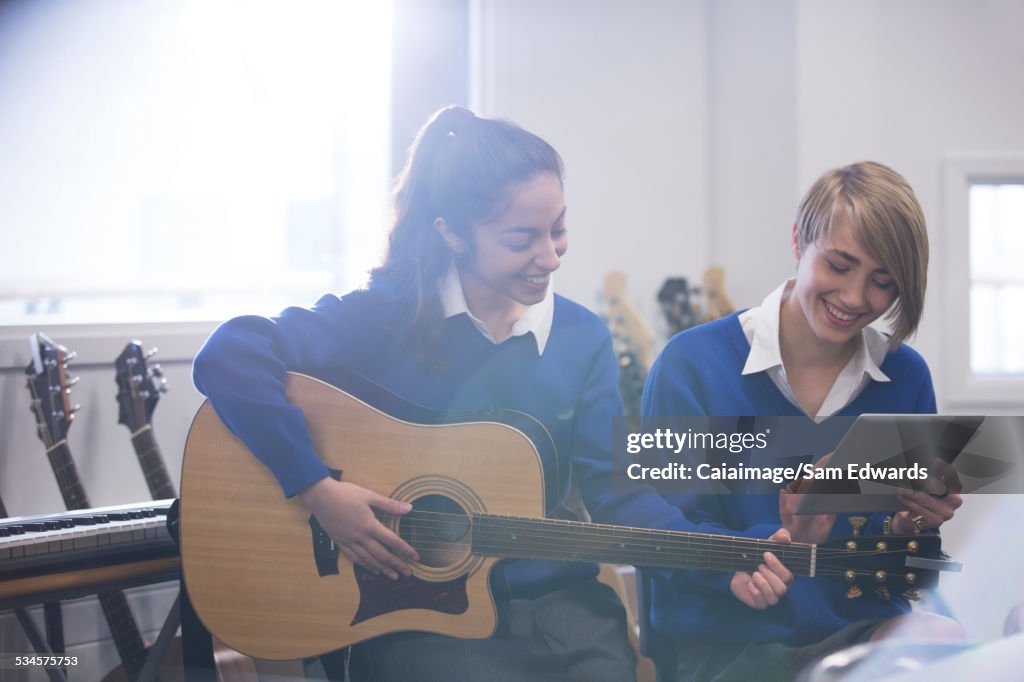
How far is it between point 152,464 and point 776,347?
1.19m

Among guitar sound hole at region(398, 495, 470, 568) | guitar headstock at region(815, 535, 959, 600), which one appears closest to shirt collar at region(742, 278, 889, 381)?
guitar headstock at region(815, 535, 959, 600)

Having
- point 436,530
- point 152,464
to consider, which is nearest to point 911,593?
point 436,530

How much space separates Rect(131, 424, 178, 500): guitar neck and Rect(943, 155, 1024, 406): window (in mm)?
1407

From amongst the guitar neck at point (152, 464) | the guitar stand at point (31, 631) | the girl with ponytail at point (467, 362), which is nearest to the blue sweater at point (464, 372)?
the girl with ponytail at point (467, 362)

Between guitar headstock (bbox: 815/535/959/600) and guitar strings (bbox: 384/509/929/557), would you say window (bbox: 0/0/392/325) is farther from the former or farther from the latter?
guitar headstock (bbox: 815/535/959/600)

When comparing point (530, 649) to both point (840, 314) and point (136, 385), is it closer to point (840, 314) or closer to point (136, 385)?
point (840, 314)

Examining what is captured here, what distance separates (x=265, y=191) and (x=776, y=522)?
1076 millimetres

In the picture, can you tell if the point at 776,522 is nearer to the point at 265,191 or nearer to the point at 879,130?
the point at 879,130

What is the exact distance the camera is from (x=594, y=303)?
4.38ft

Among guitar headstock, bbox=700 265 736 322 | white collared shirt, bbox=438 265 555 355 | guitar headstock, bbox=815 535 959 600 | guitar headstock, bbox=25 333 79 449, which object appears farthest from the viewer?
guitar headstock, bbox=25 333 79 449

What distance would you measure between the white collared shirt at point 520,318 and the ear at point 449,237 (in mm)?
30

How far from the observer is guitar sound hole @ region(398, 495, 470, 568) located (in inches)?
45.7

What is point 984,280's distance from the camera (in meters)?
1.23

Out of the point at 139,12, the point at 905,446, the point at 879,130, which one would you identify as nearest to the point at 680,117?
the point at 879,130
